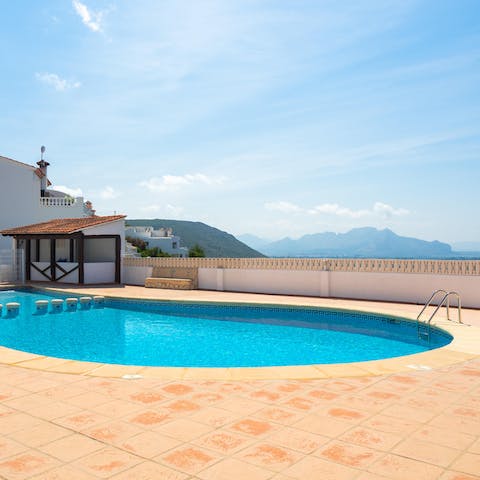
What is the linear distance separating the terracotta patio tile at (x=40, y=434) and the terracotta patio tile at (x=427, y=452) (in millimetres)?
2967

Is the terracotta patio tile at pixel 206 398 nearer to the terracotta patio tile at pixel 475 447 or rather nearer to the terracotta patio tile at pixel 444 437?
the terracotta patio tile at pixel 444 437

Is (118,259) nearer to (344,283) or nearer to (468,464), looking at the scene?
(344,283)

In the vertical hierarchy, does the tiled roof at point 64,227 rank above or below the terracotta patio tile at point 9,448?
above

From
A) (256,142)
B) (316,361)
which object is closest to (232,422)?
(316,361)

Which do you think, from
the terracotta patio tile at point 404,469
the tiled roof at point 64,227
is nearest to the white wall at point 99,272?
the tiled roof at point 64,227

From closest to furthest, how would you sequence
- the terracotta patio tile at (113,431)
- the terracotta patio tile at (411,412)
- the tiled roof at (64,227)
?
Result: the terracotta patio tile at (113,431)
the terracotta patio tile at (411,412)
the tiled roof at (64,227)

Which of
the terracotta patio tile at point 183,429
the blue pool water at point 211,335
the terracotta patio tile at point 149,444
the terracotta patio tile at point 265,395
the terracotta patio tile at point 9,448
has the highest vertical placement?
the terracotta patio tile at point 9,448

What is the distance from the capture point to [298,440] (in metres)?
3.86

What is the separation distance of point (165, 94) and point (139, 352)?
32.2 ft

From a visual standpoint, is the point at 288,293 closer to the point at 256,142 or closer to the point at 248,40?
the point at 256,142

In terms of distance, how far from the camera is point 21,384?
18.3 ft

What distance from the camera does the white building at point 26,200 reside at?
30.2m

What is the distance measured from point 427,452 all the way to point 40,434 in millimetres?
3396

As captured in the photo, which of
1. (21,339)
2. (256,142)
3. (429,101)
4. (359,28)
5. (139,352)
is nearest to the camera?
(139,352)
